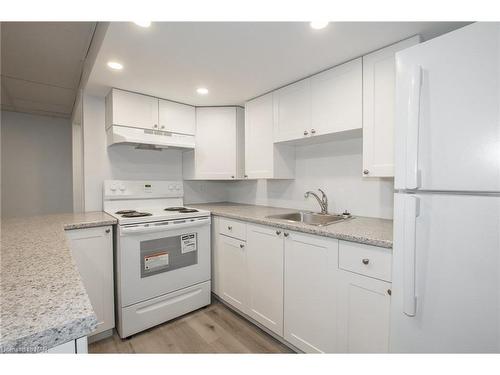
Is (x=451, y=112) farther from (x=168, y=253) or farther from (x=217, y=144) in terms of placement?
(x=217, y=144)

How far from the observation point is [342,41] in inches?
56.4

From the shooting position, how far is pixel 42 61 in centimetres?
217

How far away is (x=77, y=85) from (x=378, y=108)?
315 cm

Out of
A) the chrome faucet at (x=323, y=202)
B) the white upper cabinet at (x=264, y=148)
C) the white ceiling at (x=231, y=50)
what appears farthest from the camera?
the white upper cabinet at (x=264, y=148)

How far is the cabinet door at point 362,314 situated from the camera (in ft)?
3.91

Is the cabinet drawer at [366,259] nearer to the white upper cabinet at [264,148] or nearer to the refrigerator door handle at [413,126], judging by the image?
the refrigerator door handle at [413,126]

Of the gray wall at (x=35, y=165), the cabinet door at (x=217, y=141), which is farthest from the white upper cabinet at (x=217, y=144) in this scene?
the gray wall at (x=35, y=165)

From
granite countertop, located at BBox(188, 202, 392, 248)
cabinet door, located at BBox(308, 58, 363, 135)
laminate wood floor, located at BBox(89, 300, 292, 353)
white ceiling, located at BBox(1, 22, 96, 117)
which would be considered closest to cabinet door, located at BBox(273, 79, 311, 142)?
cabinet door, located at BBox(308, 58, 363, 135)

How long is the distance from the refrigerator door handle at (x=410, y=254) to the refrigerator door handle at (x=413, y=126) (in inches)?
3.3

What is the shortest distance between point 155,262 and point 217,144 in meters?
1.41

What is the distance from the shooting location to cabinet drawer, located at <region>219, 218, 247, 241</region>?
200 centimetres

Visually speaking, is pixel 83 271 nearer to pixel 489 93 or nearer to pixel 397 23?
pixel 489 93

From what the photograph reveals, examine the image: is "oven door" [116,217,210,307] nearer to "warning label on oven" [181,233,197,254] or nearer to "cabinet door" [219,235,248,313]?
"warning label on oven" [181,233,197,254]

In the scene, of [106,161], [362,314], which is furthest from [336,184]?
[106,161]
